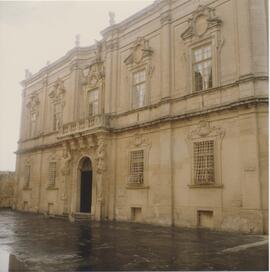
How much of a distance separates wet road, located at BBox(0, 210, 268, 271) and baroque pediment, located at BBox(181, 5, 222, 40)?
8862mm

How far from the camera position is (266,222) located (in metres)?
12.4

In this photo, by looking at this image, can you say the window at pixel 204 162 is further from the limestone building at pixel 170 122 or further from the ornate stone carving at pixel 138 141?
the ornate stone carving at pixel 138 141

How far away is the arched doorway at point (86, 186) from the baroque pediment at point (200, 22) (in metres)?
9.51

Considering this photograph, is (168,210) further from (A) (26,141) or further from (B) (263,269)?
(A) (26,141)

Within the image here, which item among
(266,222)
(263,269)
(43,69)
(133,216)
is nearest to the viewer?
(263,269)

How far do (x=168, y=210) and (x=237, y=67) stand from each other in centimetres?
686

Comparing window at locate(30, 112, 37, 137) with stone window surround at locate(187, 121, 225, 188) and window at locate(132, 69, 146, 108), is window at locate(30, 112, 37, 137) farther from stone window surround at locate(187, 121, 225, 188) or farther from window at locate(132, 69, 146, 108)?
stone window surround at locate(187, 121, 225, 188)

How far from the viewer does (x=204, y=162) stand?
14992 mm

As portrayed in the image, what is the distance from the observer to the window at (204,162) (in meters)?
14.7

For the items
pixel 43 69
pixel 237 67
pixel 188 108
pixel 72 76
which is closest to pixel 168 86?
pixel 188 108

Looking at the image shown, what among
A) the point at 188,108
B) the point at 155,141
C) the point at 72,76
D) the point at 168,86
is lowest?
the point at 155,141

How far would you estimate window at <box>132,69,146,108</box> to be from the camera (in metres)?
18.9

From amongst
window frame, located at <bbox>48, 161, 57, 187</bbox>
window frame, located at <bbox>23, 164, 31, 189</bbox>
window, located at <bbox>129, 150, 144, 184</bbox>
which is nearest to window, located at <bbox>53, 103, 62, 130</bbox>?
window frame, located at <bbox>48, 161, 57, 187</bbox>

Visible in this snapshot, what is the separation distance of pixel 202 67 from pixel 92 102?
8.69 m
